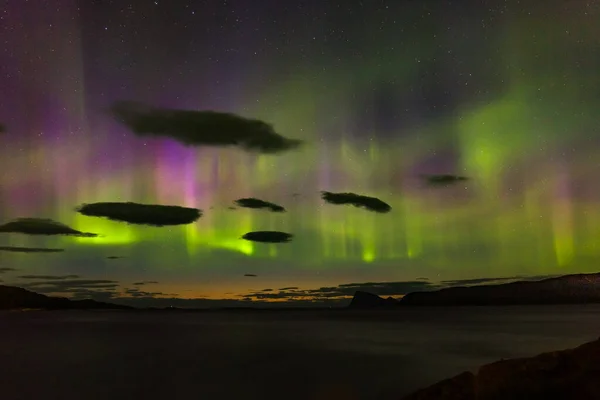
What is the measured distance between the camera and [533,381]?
16.8m

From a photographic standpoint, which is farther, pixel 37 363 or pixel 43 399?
pixel 37 363

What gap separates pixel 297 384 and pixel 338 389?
3342 millimetres

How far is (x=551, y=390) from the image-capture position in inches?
619

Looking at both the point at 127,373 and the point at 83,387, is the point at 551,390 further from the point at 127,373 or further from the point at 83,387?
the point at 127,373

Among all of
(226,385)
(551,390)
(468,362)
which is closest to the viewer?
(551,390)

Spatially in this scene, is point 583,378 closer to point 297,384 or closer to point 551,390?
point 551,390

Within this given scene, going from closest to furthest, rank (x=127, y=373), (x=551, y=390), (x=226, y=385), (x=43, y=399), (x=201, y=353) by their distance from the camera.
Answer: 1. (x=551, y=390)
2. (x=43, y=399)
3. (x=226, y=385)
4. (x=127, y=373)
5. (x=201, y=353)

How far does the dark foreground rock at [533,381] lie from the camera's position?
15.5 m

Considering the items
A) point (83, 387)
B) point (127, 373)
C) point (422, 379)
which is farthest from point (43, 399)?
point (422, 379)

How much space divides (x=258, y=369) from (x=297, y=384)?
878 centimetres

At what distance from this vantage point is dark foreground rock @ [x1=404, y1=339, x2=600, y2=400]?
50.9ft

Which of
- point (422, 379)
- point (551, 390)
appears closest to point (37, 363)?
point (422, 379)

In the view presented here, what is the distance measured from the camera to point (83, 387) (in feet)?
104

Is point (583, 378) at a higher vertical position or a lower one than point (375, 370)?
higher
